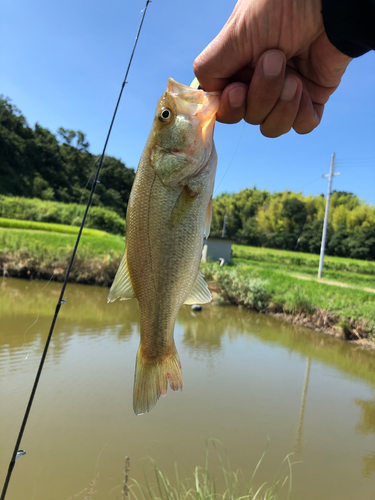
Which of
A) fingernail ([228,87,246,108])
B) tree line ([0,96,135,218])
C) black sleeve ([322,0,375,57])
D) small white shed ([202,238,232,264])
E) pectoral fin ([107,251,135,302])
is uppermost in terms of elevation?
tree line ([0,96,135,218])

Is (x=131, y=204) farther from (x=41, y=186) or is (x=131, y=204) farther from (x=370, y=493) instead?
(x=41, y=186)

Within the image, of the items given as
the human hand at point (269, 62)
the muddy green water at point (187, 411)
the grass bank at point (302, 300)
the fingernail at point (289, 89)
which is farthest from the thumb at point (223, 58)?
the grass bank at point (302, 300)

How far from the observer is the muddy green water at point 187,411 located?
410cm

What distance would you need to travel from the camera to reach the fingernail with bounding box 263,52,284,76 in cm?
135

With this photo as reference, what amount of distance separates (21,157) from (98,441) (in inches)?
1479

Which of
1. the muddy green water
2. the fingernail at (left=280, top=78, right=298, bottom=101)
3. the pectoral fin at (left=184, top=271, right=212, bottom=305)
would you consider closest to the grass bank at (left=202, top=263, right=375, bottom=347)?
the muddy green water

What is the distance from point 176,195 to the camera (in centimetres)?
113

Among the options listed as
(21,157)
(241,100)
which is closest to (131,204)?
(241,100)

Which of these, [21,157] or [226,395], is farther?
[21,157]

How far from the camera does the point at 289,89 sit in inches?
59.1

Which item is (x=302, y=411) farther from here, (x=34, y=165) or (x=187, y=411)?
(x=34, y=165)

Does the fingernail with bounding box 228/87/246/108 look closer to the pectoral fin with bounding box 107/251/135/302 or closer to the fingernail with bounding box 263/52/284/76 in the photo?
the fingernail with bounding box 263/52/284/76

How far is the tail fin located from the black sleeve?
1405 millimetres

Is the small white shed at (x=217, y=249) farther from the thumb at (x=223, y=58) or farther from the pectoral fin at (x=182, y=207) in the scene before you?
the pectoral fin at (x=182, y=207)
